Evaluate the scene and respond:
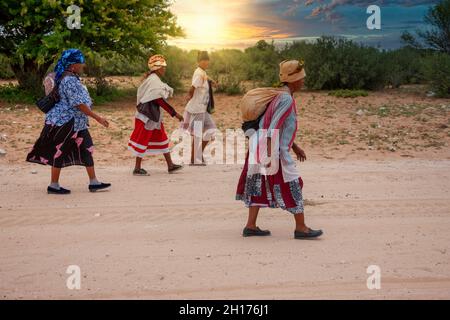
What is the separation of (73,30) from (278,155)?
12.7 metres

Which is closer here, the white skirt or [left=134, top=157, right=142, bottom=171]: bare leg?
[left=134, top=157, right=142, bottom=171]: bare leg

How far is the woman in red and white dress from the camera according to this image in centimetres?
919

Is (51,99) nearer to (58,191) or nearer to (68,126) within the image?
(68,126)

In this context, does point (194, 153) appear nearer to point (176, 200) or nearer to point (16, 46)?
point (176, 200)

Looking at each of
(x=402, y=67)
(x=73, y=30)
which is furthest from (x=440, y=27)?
(x=73, y=30)

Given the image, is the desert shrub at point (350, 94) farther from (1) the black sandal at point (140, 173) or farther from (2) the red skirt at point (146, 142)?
(1) the black sandal at point (140, 173)

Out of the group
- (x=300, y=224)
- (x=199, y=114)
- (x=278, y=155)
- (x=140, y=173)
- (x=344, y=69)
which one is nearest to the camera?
(x=278, y=155)

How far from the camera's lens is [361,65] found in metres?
19.2

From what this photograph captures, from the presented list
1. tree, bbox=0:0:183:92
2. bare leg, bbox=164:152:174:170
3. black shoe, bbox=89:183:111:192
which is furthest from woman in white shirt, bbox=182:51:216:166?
tree, bbox=0:0:183:92

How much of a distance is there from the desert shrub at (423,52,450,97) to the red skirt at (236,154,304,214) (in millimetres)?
12656

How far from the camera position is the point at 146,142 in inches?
368

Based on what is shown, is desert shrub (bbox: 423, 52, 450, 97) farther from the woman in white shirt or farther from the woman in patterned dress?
the woman in patterned dress

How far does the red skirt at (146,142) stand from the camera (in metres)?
9.31
